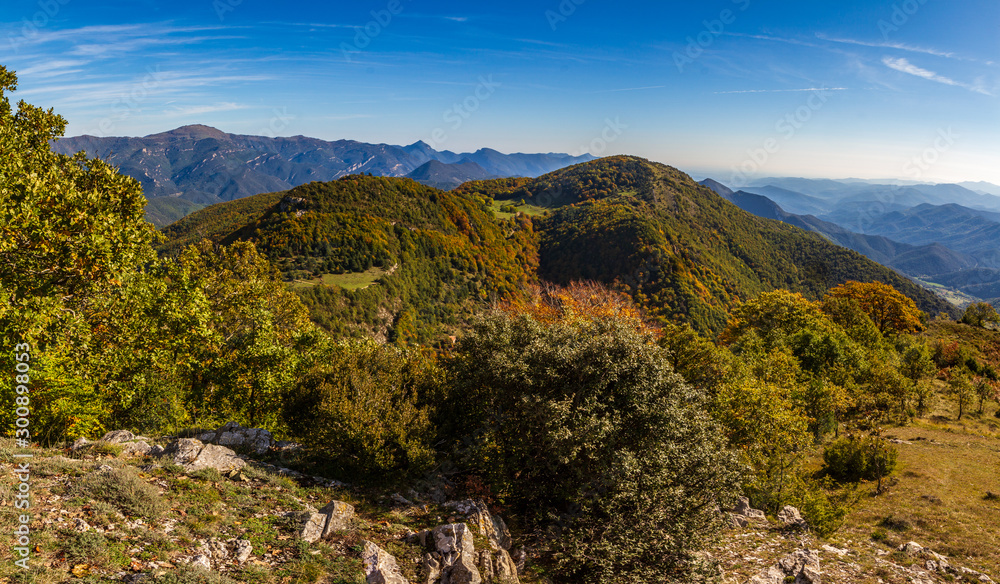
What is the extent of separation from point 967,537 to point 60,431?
118 ft

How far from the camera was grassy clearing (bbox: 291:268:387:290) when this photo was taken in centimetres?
9319

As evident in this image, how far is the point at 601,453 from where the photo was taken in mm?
13766

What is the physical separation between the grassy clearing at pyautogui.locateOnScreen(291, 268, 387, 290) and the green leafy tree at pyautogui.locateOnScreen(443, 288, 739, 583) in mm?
84757

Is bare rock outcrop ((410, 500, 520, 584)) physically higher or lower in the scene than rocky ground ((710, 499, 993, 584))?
higher

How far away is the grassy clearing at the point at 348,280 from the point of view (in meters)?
93.2

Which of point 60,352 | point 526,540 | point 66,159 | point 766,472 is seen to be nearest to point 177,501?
point 60,352

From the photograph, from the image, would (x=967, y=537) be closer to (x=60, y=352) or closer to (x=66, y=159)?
(x=60, y=352)

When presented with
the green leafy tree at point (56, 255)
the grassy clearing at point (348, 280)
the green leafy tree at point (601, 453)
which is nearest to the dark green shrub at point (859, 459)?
the green leafy tree at point (601, 453)

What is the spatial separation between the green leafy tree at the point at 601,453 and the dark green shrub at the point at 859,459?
15.2 metres

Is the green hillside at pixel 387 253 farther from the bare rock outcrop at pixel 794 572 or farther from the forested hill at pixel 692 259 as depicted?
the bare rock outcrop at pixel 794 572

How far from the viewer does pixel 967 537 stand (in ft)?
55.5

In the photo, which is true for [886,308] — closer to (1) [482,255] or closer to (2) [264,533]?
(2) [264,533]

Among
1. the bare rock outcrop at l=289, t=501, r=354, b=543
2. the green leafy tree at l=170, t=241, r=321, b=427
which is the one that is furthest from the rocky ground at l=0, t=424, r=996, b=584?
the green leafy tree at l=170, t=241, r=321, b=427

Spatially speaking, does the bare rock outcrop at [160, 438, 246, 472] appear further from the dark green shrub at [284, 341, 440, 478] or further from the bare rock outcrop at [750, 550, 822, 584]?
the bare rock outcrop at [750, 550, 822, 584]
